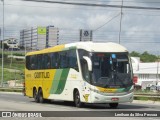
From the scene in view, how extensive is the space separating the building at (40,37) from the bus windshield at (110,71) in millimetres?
69036

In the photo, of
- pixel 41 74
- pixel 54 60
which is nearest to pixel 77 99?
pixel 54 60

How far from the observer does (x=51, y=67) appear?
29.5m

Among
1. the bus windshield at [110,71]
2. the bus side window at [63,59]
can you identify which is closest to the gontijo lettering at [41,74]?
the bus side window at [63,59]

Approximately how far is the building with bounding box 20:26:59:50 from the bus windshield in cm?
6904

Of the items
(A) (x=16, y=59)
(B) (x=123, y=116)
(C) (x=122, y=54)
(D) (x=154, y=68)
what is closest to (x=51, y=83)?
(C) (x=122, y=54)

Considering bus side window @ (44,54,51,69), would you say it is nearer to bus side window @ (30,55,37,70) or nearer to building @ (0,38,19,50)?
bus side window @ (30,55,37,70)

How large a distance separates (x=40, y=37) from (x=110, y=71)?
83.7 metres

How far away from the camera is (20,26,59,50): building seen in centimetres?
9894

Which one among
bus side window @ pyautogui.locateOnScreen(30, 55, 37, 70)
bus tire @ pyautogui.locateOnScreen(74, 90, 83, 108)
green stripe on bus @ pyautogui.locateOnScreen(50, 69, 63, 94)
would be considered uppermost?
bus side window @ pyautogui.locateOnScreen(30, 55, 37, 70)

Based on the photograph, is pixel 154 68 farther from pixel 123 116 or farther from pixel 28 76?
pixel 123 116

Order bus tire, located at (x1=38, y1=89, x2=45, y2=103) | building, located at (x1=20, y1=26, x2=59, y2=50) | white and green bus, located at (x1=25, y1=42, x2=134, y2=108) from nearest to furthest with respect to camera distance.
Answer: white and green bus, located at (x1=25, y1=42, x2=134, y2=108)
bus tire, located at (x1=38, y1=89, x2=45, y2=103)
building, located at (x1=20, y1=26, x2=59, y2=50)

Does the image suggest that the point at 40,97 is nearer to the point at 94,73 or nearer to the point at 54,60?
the point at 54,60

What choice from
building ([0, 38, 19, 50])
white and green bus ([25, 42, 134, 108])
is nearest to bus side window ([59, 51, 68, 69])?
white and green bus ([25, 42, 134, 108])

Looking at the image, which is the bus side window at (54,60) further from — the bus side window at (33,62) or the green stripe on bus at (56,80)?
the bus side window at (33,62)
